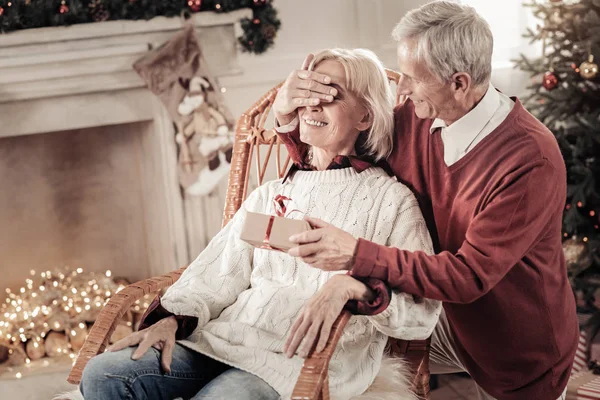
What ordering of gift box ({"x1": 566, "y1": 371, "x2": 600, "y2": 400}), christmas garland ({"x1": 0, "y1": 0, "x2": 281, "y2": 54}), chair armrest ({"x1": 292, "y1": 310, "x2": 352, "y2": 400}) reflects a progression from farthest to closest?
1. christmas garland ({"x1": 0, "y1": 0, "x2": 281, "y2": 54})
2. gift box ({"x1": 566, "y1": 371, "x2": 600, "y2": 400})
3. chair armrest ({"x1": 292, "y1": 310, "x2": 352, "y2": 400})

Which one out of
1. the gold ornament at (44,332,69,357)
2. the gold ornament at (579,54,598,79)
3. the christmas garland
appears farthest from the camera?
the gold ornament at (44,332,69,357)

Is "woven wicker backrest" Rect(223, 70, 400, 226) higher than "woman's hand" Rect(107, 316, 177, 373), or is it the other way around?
"woven wicker backrest" Rect(223, 70, 400, 226)

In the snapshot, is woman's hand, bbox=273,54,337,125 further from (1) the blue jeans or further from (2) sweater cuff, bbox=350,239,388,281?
(1) the blue jeans

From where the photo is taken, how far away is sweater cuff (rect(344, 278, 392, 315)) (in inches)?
59.9

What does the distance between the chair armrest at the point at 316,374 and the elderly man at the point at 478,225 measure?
Result: 46 mm

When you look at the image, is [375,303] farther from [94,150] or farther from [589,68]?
[94,150]

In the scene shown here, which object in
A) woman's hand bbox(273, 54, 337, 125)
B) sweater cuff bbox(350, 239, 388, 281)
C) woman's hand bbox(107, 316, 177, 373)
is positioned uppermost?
woman's hand bbox(273, 54, 337, 125)

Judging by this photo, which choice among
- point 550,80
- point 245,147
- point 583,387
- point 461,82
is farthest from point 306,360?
point 550,80

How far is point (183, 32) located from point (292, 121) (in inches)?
60.8

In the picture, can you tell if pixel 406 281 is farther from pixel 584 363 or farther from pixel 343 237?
pixel 584 363

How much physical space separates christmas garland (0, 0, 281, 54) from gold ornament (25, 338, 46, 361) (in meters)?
1.46

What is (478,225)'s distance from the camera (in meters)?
1.54

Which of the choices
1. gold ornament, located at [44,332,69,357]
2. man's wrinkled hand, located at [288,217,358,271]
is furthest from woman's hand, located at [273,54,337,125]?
gold ornament, located at [44,332,69,357]

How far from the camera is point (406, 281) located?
153cm
